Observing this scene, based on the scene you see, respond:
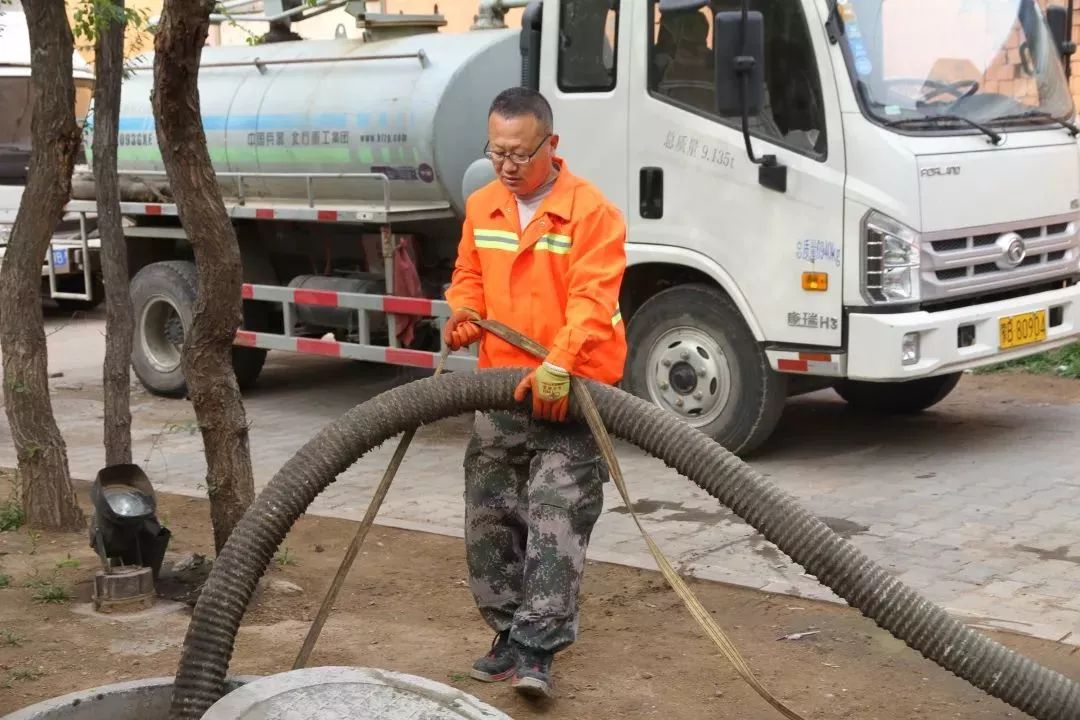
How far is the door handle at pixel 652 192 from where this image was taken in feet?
26.8

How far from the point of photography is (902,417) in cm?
930

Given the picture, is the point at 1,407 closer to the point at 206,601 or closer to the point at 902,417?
the point at 902,417

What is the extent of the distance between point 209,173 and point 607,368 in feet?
5.19

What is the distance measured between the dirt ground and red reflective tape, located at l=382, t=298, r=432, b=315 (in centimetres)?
311

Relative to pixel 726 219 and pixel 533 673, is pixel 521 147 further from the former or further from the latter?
pixel 726 219

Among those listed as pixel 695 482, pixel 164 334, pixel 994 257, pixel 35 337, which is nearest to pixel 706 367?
pixel 994 257

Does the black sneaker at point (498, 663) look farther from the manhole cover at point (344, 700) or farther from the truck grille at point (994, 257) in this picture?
the truck grille at point (994, 257)

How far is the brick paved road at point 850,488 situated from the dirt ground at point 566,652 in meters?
0.36

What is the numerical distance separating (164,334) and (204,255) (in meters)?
6.26

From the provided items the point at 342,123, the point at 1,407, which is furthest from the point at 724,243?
the point at 1,407

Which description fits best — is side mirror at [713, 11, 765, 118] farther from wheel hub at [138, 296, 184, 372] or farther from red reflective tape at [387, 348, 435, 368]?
wheel hub at [138, 296, 184, 372]

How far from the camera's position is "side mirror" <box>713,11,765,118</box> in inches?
287

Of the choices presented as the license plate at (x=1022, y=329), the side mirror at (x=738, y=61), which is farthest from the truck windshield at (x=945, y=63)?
the license plate at (x=1022, y=329)

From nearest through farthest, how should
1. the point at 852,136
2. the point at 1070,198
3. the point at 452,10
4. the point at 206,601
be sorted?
the point at 206,601 → the point at 852,136 → the point at 1070,198 → the point at 452,10
